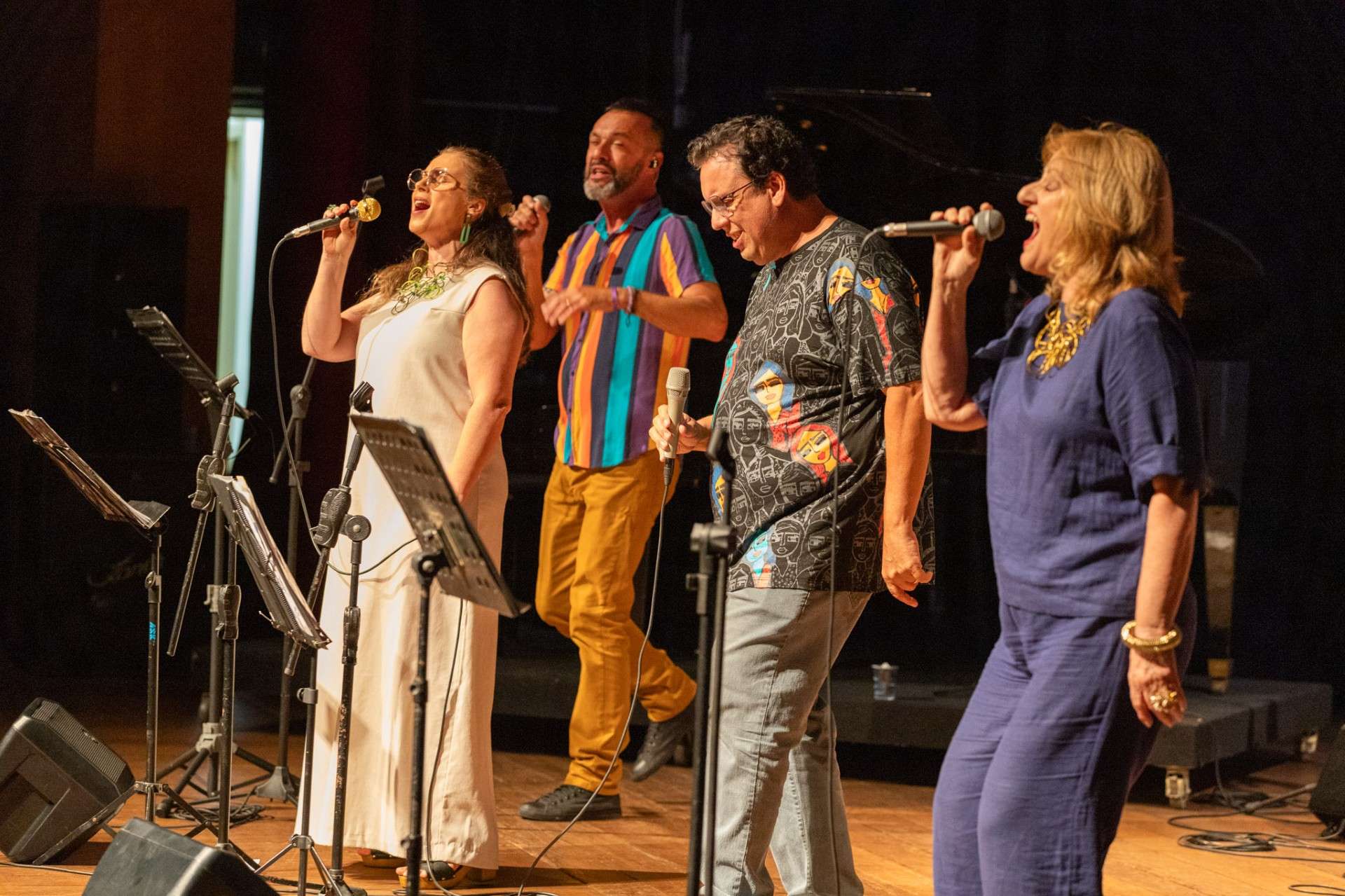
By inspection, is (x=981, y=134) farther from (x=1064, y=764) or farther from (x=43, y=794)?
(x=1064, y=764)

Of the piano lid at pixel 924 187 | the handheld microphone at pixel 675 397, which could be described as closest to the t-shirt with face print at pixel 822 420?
the handheld microphone at pixel 675 397

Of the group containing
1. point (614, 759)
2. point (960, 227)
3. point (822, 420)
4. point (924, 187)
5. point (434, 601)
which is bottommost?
point (614, 759)

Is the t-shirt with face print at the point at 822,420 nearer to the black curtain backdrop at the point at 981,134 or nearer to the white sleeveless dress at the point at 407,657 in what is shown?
the white sleeveless dress at the point at 407,657

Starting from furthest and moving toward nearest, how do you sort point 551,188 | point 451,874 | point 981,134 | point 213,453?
point 981,134
point 551,188
point 451,874
point 213,453

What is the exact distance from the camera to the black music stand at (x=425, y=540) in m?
2.35

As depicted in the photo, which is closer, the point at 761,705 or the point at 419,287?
the point at 761,705

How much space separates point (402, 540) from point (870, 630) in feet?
12.7

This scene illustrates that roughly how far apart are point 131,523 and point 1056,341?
2.23m

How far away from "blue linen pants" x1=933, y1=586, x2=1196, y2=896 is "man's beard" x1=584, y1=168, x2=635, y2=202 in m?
2.69

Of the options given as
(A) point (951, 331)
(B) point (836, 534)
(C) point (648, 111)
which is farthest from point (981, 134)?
(A) point (951, 331)

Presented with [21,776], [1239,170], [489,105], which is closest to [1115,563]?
[21,776]

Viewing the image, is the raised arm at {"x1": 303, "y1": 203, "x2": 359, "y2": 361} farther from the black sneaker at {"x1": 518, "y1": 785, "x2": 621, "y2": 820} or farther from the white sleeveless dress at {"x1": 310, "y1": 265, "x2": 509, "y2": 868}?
the black sneaker at {"x1": 518, "y1": 785, "x2": 621, "y2": 820}

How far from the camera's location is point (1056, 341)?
7.39 ft

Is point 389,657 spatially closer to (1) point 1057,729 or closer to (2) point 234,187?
(1) point 1057,729
